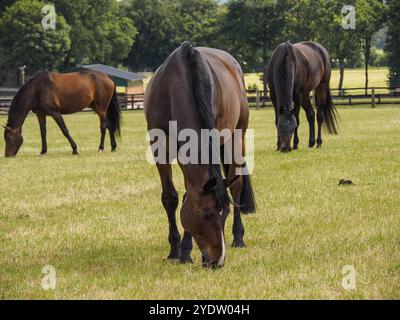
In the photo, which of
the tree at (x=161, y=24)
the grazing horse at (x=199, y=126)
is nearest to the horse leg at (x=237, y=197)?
the grazing horse at (x=199, y=126)

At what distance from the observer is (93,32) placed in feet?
270

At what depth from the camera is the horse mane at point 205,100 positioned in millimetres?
6008

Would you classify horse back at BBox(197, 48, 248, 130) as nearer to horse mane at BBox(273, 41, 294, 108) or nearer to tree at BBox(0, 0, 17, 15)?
horse mane at BBox(273, 41, 294, 108)

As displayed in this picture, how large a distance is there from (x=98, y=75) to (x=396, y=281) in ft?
50.1

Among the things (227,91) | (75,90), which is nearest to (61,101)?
(75,90)

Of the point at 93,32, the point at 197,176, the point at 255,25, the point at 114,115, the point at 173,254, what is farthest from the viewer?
the point at 93,32

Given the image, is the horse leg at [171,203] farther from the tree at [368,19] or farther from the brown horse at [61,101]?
the tree at [368,19]

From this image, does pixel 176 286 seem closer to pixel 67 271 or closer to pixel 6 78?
pixel 67 271

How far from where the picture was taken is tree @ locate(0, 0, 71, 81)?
71.1 m

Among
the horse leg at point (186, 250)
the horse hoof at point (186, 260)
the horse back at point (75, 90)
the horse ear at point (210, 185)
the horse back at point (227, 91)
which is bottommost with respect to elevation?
the horse back at point (75, 90)

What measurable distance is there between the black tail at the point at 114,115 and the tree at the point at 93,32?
62.0 meters

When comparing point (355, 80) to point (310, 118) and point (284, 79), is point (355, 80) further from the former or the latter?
point (284, 79)

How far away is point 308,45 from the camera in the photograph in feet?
60.7

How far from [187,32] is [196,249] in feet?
314
